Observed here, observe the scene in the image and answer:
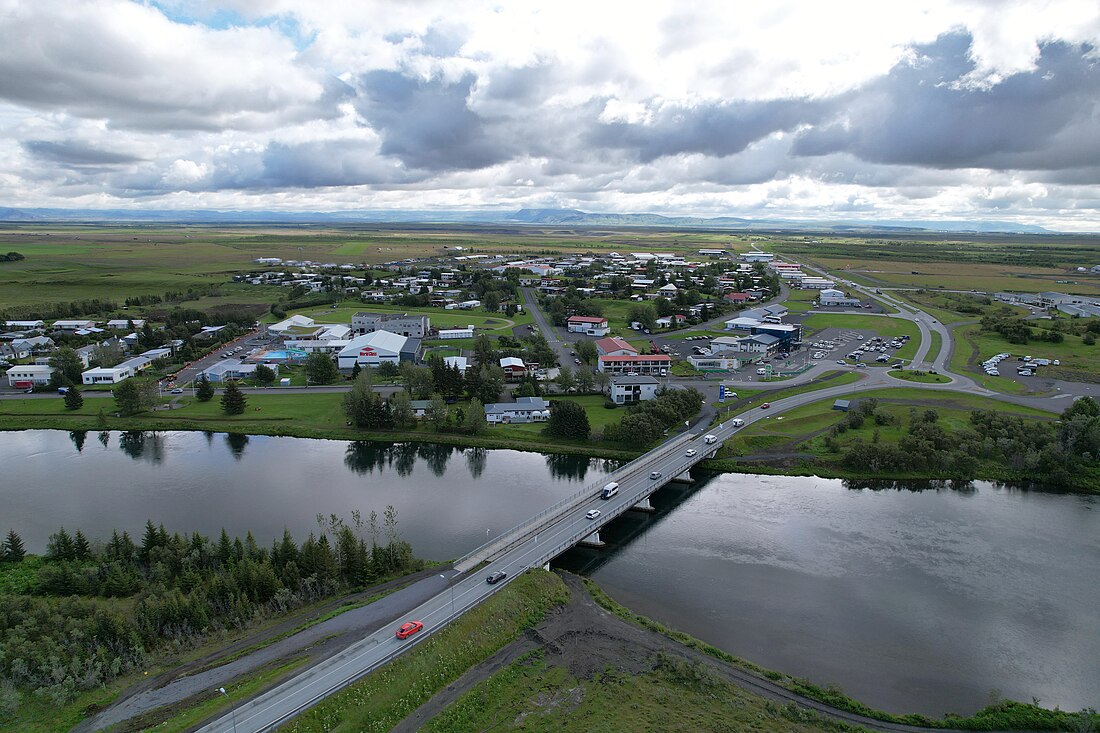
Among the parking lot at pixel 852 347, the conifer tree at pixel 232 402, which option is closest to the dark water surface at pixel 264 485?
the conifer tree at pixel 232 402

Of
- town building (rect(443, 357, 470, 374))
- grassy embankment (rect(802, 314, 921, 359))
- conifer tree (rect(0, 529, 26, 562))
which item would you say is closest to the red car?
conifer tree (rect(0, 529, 26, 562))

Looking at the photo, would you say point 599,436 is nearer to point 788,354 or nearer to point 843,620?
point 843,620

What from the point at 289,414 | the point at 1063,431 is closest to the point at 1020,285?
the point at 1063,431

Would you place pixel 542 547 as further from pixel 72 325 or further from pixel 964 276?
pixel 964 276

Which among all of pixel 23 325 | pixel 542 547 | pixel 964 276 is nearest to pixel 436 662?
pixel 542 547

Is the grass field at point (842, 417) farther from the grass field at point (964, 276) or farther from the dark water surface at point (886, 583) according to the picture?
the grass field at point (964, 276)

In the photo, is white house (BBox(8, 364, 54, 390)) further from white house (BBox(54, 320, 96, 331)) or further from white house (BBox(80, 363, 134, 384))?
white house (BBox(54, 320, 96, 331))

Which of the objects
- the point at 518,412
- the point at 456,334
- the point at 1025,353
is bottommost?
the point at 518,412
